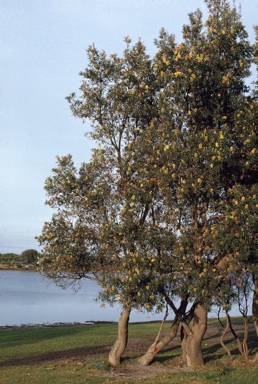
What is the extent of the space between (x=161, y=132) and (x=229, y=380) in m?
7.39

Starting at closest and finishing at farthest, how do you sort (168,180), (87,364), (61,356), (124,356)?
(168,180) → (87,364) → (124,356) → (61,356)

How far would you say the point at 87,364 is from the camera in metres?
17.0

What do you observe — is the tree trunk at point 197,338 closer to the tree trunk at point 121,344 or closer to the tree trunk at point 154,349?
the tree trunk at point 154,349

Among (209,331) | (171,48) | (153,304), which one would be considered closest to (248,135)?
(171,48)

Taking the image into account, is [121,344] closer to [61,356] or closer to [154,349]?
[154,349]

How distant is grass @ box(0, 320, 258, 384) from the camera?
14.3 m

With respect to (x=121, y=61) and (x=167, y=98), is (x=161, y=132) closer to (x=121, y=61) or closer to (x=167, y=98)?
(x=167, y=98)

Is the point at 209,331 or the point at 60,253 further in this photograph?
the point at 209,331

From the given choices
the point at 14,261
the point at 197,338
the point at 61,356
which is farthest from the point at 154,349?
the point at 14,261

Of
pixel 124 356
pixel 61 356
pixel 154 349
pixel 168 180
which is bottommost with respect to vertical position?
pixel 61 356

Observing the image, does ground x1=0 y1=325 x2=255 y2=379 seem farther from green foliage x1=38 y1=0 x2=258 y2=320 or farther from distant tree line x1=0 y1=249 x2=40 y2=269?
distant tree line x1=0 y1=249 x2=40 y2=269

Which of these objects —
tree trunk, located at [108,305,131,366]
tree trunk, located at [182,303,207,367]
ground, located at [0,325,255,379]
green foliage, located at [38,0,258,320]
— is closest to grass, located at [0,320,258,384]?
ground, located at [0,325,255,379]

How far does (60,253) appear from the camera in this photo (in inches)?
647

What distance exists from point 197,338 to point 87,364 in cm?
397
